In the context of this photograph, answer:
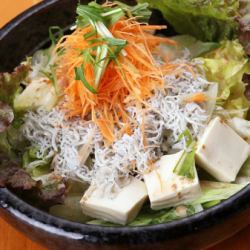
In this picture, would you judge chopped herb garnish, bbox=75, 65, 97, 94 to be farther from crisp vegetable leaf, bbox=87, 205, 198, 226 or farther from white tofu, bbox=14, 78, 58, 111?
crisp vegetable leaf, bbox=87, 205, 198, 226

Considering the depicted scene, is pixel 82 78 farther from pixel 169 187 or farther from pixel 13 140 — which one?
pixel 169 187

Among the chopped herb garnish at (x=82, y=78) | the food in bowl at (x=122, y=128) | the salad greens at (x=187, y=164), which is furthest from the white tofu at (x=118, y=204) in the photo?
the chopped herb garnish at (x=82, y=78)

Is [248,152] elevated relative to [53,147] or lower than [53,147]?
lower

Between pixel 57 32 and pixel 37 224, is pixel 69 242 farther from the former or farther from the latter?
pixel 57 32

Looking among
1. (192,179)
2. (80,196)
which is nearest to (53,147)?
(80,196)

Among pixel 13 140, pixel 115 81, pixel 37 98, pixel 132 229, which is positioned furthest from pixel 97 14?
pixel 132 229

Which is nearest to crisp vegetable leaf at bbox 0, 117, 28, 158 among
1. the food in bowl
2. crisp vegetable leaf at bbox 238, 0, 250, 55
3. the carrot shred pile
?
the food in bowl
